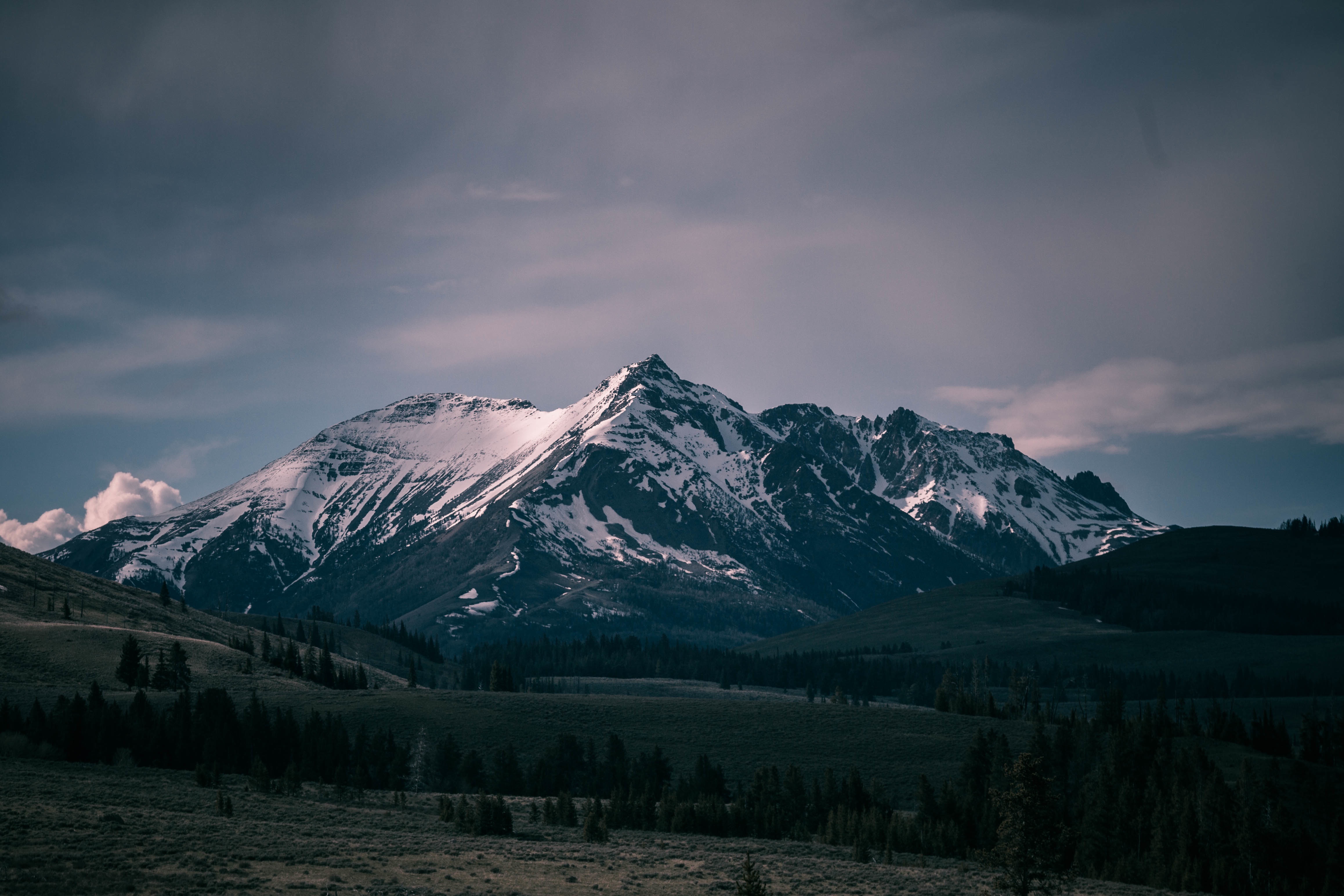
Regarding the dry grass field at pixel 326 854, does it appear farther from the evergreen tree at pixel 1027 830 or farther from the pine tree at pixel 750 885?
the pine tree at pixel 750 885

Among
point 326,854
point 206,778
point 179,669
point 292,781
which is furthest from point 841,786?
point 179,669

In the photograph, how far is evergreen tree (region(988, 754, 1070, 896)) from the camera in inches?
2270

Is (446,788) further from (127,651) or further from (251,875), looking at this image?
(251,875)

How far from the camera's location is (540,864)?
66.3 meters

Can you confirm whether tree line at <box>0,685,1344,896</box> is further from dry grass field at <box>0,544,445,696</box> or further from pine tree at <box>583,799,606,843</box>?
dry grass field at <box>0,544,445,696</box>

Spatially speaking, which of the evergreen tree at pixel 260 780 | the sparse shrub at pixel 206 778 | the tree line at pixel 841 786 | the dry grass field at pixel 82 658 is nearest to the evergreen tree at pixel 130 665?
the dry grass field at pixel 82 658

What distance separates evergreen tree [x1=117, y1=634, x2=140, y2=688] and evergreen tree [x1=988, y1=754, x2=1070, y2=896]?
120909 mm

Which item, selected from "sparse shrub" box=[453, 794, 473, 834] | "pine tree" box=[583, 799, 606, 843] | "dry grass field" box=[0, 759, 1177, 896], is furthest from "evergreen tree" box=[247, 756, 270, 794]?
"pine tree" box=[583, 799, 606, 843]

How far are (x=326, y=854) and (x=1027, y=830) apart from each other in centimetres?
3818

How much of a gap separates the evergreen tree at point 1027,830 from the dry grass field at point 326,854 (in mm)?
9335

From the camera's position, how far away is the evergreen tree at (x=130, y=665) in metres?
142

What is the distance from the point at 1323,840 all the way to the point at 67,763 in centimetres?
10742

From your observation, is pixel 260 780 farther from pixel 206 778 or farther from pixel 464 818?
pixel 464 818

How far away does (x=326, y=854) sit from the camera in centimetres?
6059
